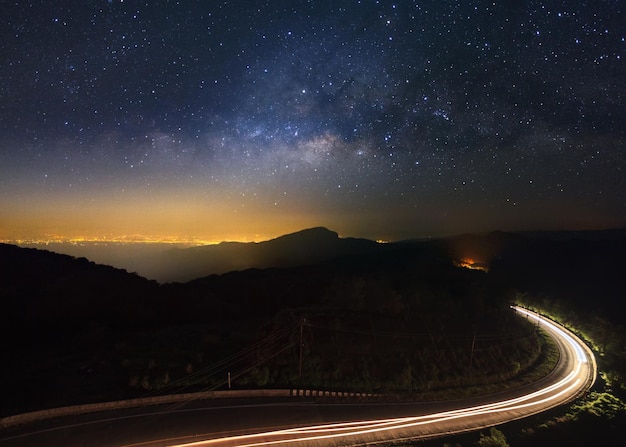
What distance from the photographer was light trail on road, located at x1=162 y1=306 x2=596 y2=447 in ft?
59.2

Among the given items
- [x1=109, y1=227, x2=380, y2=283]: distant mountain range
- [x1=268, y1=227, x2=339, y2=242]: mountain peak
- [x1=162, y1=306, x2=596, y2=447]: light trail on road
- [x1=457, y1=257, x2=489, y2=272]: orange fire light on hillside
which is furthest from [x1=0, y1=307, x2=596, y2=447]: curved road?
[x1=268, y1=227, x2=339, y2=242]: mountain peak

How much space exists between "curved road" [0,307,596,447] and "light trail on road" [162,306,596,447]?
48 mm

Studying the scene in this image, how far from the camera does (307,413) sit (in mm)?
20812

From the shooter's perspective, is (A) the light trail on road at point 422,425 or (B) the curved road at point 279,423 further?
(A) the light trail on road at point 422,425

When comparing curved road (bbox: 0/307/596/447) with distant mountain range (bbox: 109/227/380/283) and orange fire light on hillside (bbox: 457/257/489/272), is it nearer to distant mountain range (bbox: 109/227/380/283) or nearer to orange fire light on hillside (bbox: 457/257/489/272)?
orange fire light on hillside (bbox: 457/257/489/272)

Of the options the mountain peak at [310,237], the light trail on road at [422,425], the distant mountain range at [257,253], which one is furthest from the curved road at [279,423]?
the mountain peak at [310,237]

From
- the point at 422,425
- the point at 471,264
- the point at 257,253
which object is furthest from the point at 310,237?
the point at 422,425

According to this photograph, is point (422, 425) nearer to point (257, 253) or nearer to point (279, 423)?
point (279, 423)

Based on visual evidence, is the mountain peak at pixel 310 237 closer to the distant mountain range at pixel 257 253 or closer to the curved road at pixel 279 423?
the distant mountain range at pixel 257 253

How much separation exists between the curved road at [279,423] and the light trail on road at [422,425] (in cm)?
5

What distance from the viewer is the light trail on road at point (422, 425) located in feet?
59.2

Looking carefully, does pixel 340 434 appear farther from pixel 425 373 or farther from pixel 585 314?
pixel 585 314

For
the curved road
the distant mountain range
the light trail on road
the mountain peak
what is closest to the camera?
the curved road

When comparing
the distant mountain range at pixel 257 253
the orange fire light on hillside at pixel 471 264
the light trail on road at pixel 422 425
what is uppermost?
the distant mountain range at pixel 257 253
